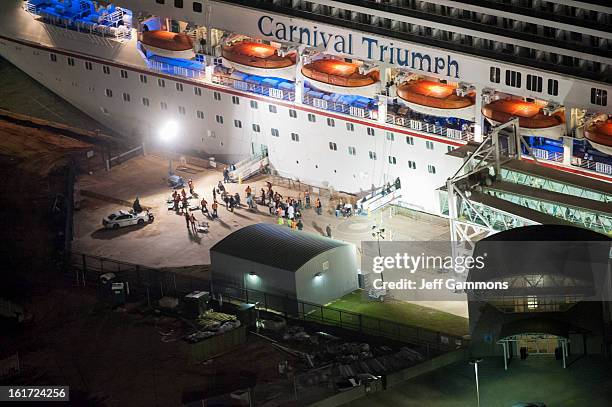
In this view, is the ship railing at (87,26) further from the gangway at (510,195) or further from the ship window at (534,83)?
the ship window at (534,83)

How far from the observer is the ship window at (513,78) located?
303 feet

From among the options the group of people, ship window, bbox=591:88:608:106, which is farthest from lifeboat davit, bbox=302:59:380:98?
ship window, bbox=591:88:608:106

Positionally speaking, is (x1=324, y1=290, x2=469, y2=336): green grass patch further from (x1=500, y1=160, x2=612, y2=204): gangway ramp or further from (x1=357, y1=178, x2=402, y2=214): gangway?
(x1=357, y1=178, x2=402, y2=214): gangway

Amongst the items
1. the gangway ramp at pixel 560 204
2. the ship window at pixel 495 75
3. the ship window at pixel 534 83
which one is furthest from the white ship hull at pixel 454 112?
the gangway ramp at pixel 560 204

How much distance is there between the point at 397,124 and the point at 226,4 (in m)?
11.7

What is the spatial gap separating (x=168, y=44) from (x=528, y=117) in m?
22.0

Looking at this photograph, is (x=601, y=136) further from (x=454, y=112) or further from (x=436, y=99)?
(x=436, y=99)

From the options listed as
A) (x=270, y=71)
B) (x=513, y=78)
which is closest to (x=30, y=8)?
(x=270, y=71)

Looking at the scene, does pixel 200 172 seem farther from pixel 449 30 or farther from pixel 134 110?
pixel 449 30

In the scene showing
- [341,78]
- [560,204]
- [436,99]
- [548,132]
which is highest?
[341,78]

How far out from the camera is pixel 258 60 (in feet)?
Answer: 337

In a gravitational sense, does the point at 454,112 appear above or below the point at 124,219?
above

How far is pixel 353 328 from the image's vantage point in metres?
83.8

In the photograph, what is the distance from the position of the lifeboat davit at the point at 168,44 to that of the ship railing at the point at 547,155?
831 inches
